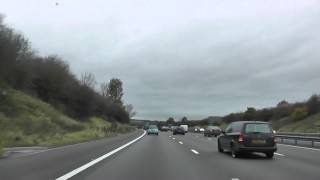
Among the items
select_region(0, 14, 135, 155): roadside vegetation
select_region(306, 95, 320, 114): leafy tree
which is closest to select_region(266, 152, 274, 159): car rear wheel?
select_region(0, 14, 135, 155): roadside vegetation

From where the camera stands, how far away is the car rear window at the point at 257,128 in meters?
23.7

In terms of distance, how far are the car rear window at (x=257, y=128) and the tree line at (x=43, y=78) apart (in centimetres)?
4044

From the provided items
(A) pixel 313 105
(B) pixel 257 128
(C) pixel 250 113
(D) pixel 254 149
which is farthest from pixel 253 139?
(C) pixel 250 113

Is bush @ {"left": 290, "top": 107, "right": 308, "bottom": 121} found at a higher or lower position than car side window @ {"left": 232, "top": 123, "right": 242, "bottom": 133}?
higher

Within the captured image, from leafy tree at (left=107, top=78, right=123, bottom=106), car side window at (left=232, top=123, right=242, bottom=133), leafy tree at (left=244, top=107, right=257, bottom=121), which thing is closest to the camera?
car side window at (left=232, top=123, right=242, bottom=133)

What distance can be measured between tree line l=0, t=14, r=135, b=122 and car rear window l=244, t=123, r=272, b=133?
40.4 metres

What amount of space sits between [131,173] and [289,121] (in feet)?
233

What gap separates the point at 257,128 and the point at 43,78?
65747mm

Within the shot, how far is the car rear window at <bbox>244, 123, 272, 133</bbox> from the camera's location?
77.8ft

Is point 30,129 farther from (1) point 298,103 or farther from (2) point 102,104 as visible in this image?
(2) point 102,104

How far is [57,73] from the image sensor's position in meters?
86.9

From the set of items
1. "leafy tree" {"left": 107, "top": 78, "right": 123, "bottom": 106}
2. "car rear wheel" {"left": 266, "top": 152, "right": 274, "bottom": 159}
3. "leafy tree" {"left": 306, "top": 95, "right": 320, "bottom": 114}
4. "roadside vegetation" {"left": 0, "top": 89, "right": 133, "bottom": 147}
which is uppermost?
"leafy tree" {"left": 107, "top": 78, "right": 123, "bottom": 106}

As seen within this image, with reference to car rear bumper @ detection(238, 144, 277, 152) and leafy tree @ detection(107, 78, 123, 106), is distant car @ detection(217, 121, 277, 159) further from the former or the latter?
leafy tree @ detection(107, 78, 123, 106)

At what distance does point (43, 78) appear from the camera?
86.0m
